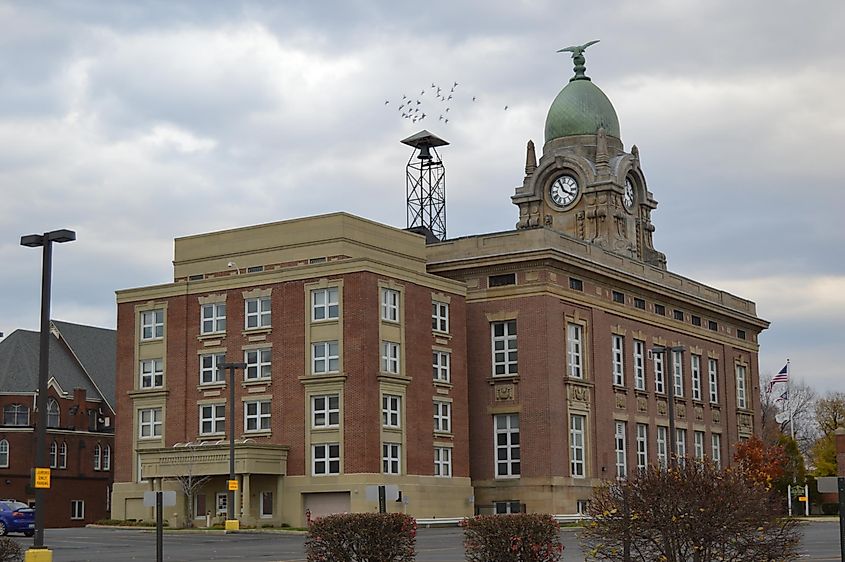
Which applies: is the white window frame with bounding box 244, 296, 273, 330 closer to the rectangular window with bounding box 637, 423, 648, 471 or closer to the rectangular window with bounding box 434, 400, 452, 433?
the rectangular window with bounding box 434, 400, 452, 433

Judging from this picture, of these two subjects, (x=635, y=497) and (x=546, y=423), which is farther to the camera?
(x=546, y=423)

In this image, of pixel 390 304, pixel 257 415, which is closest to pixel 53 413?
pixel 257 415

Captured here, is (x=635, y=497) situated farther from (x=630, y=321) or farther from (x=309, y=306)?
(x=630, y=321)

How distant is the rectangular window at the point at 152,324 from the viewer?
229 feet

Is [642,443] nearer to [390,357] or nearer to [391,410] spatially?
[391,410]

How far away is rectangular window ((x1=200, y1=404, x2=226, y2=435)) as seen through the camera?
6638cm

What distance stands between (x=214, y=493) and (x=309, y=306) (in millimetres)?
10515

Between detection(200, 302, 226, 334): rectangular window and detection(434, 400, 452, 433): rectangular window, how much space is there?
1200cm

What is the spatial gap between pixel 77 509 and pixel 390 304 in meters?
38.5

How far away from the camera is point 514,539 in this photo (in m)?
22.6

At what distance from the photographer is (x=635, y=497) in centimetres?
2061

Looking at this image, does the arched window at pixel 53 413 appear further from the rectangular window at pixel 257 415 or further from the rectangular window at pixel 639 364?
the rectangular window at pixel 639 364

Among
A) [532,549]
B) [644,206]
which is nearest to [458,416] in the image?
[644,206]

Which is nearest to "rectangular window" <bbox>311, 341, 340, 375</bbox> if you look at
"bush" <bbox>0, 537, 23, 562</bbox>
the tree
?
"bush" <bbox>0, 537, 23, 562</bbox>
